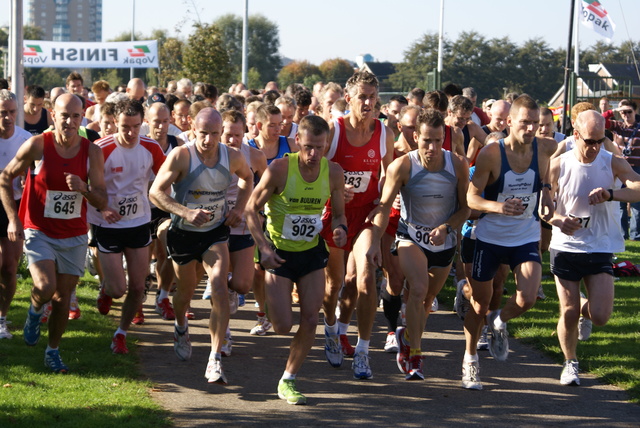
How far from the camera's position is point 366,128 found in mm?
7727

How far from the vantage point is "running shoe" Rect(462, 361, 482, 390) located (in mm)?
6852

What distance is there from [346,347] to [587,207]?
92.6 inches

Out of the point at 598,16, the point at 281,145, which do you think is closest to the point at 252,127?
the point at 281,145

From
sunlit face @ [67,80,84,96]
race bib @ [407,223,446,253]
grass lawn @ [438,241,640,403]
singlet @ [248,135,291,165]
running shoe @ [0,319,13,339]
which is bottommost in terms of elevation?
grass lawn @ [438,241,640,403]

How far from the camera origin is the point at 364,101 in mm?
7602

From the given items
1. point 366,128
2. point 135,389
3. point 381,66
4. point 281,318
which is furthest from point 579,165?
point 381,66

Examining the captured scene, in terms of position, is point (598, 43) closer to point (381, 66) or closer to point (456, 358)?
point (381, 66)

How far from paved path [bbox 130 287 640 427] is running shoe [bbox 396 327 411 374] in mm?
86

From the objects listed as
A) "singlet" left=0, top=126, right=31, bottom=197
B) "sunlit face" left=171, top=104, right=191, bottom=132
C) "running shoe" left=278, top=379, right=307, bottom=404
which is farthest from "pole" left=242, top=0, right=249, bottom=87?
"running shoe" left=278, top=379, right=307, bottom=404

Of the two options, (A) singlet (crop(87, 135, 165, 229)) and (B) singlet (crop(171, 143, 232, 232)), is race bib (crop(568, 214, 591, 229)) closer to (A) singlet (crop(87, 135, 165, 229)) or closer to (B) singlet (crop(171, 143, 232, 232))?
(B) singlet (crop(171, 143, 232, 232))

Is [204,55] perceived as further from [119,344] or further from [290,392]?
[290,392]

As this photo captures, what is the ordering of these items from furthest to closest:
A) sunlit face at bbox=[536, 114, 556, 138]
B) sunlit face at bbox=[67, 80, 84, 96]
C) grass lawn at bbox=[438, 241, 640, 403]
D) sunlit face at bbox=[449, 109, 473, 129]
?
1. sunlit face at bbox=[67, 80, 84, 96]
2. sunlit face at bbox=[536, 114, 556, 138]
3. sunlit face at bbox=[449, 109, 473, 129]
4. grass lawn at bbox=[438, 241, 640, 403]

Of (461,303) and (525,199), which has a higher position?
(525,199)

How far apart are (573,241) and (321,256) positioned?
1.98 metres
